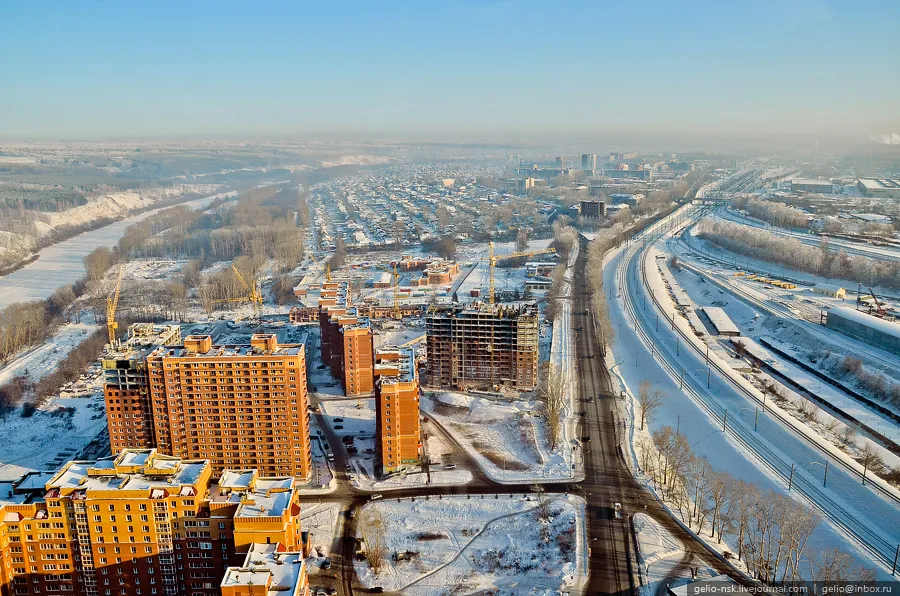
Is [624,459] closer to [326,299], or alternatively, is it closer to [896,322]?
[326,299]

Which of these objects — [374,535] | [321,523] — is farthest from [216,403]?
[374,535]

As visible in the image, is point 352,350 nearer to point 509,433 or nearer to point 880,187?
point 509,433

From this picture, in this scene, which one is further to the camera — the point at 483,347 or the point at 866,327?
the point at 866,327

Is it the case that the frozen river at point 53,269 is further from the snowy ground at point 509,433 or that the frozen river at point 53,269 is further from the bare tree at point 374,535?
the bare tree at point 374,535

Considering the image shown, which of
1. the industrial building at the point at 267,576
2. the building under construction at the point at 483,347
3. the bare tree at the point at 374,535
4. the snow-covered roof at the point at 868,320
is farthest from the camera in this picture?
the snow-covered roof at the point at 868,320

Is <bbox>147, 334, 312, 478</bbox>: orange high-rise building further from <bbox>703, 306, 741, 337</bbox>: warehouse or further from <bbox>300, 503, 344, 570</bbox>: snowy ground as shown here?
<bbox>703, 306, 741, 337</bbox>: warehouse

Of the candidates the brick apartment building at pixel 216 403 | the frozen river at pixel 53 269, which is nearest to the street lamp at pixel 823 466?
the brick apartment building at pixel 216 403
